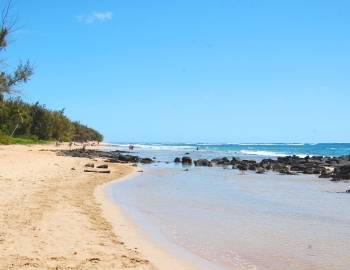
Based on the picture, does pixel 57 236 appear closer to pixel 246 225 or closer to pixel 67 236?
pixel 67 236

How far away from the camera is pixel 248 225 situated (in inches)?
517

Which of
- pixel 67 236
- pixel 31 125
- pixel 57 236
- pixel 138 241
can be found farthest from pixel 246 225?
pixel 31 125

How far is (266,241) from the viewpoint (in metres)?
11.0

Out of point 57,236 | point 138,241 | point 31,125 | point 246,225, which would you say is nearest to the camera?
point 57,236

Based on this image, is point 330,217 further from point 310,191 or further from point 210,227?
point 310,191

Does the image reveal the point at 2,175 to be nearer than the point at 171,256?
No

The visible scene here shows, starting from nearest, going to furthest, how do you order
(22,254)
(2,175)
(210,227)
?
1. (22,254)
2. (210,227)
3. (2,175)

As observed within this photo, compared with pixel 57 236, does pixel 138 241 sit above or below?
below

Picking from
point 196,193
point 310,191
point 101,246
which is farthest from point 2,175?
point 310,191

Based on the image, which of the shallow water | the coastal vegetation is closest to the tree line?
the coastal vegetation

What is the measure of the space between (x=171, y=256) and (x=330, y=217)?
7391 millimetres

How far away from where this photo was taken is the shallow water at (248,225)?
9.58m

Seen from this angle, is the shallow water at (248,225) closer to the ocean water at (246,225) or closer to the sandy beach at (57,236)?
the ocean water at (246,225)

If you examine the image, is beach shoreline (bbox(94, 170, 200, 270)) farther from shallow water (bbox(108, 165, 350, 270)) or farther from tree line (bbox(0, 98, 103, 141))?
tree line (bbox(0, 98, 103, 141))
